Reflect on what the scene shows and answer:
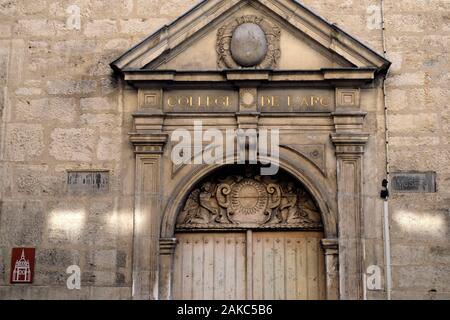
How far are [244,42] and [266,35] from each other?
31 centimetres

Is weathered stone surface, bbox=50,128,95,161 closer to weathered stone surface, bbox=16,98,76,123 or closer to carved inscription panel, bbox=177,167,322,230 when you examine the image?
weathered stone surface, bbox=16,98,76,123

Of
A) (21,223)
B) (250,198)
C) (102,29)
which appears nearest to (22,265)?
(21,223)

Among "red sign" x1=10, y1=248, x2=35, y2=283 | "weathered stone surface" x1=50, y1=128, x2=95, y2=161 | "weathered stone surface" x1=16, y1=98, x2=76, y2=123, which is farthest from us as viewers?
"weathered stone surface" x1=16, y1=98, x2=76, y2=123

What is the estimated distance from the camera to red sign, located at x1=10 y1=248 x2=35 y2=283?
9008 mm

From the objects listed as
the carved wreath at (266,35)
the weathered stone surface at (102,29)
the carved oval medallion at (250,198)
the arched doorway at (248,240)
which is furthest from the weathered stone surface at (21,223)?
the carved wreath at (266,35)

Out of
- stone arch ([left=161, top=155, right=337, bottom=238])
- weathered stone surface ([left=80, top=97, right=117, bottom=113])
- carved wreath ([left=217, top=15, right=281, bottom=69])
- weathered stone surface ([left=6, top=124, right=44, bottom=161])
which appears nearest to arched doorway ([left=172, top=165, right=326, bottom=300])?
stone arch ([left=161, top=155, right=337, bottom=238])

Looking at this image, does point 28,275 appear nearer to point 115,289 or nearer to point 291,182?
point 115,289

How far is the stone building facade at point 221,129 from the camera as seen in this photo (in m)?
8.95

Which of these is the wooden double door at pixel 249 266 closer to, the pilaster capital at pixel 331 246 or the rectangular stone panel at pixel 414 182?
the pilaster capital at pixel 331 246

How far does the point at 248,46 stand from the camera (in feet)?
30.1

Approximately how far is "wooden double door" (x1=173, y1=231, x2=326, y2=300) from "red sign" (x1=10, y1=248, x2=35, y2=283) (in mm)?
1601

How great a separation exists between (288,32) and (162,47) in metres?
1.46

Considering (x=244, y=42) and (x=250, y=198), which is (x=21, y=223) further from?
(x=244, y=42)

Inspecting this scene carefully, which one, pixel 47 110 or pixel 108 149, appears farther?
pixel 47 110
